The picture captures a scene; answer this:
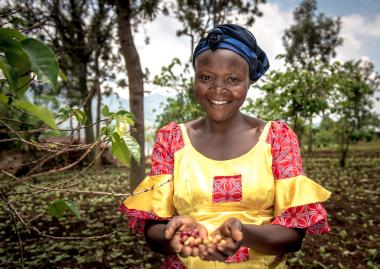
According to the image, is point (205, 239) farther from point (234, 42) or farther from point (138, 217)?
point (234, 42)

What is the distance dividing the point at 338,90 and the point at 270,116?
1834 millimetres

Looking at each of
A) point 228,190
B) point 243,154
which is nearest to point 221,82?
point 243,154

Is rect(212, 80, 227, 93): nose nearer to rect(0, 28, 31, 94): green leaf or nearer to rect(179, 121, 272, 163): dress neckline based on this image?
rect(179, 121, 272, 163): dress neckline

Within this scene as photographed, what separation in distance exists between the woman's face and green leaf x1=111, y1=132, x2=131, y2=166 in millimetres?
425

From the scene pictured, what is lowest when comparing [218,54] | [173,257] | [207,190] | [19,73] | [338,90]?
[173,257]

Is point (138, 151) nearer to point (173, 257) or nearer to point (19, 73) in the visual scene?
point (173, 257)

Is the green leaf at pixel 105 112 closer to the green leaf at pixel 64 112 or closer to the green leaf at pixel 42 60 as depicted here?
the green leaf at pixel 64 112

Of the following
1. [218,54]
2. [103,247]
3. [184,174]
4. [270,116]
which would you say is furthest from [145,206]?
[270,116]

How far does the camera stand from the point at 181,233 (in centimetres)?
132

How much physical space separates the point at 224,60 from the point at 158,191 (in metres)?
0.68

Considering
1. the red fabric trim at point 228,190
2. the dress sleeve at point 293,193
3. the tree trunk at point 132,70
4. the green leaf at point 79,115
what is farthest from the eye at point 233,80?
the tree trunk at point 132,70

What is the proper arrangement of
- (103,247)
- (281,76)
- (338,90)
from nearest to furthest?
(103,247) → (281,76) → (338,90)

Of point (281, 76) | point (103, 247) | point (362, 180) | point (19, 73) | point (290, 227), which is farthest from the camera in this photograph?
point (362, 180)

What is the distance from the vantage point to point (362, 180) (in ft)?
28.2
